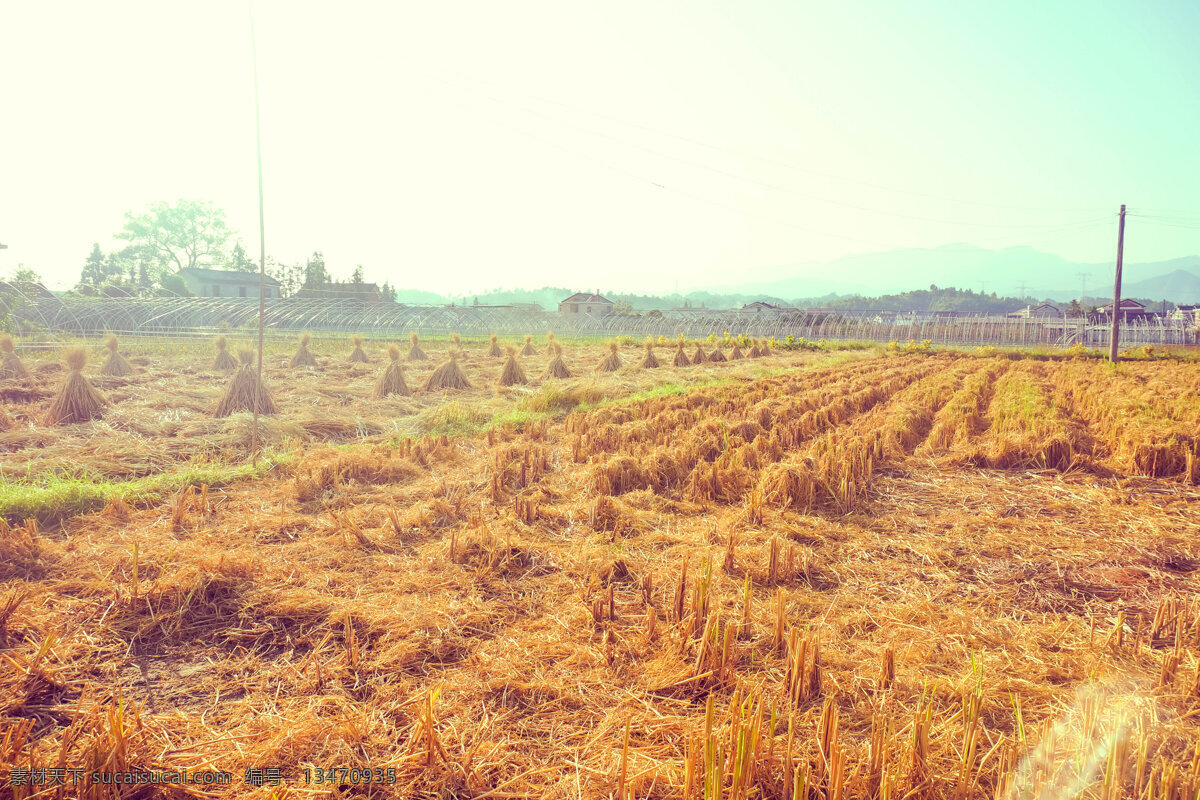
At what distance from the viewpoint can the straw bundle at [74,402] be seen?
319 inches

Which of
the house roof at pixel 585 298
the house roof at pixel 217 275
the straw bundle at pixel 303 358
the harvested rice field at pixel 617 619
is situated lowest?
the harvested rice field at pixel 617 619

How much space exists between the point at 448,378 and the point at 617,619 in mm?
11119

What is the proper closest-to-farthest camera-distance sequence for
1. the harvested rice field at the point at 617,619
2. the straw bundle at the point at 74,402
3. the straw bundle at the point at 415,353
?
the harvested rice field at the point at 617,619 < the straw bundle at the point at 74,402 < the straw bundle at the point at 415,353

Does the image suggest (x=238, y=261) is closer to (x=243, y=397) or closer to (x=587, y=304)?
(x=587, y=304)

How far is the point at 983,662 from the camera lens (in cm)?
271

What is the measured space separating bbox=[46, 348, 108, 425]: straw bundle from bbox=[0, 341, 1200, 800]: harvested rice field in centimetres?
88

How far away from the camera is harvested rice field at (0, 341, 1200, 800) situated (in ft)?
6.56

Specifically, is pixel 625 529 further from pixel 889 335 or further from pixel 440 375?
pixel 889 335

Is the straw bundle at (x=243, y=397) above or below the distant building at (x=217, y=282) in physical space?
below

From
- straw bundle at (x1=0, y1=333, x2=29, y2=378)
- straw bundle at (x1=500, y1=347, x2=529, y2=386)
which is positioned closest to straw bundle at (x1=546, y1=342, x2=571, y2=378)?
straw bundle at (x1=500, y1=347, x2=529, y2=386)

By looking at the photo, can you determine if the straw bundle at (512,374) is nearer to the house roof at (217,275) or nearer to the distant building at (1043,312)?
the house roof at (217,275)

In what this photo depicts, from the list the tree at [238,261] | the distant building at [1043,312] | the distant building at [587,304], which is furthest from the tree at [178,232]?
the distant building at [1043,312]

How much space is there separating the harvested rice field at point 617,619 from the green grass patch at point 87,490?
5 centimetres

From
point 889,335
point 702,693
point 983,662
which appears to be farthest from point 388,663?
point 889,335
